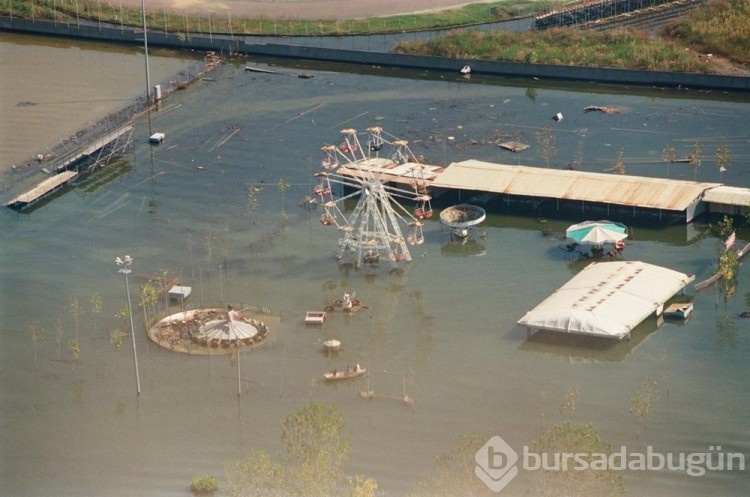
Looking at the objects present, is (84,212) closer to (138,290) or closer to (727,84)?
(138,290)

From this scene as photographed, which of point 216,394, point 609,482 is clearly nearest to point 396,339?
point 216,394

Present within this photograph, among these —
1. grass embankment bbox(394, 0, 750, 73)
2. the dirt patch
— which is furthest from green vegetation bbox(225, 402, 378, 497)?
the dirt patch

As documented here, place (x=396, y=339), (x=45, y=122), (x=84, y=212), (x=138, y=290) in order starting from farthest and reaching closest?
1. (x=45, y=122)
2. (x=84, y=212)
3. (x=138, y=290)
4. (x=396, y=339)

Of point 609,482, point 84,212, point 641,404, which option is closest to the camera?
point 609,482

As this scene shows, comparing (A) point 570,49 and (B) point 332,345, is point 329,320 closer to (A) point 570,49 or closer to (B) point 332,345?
(B) point 332,345

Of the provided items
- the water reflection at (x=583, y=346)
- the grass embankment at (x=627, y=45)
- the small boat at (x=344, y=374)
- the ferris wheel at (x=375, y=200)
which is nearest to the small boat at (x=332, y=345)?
the small boat at (x=344, y=374)

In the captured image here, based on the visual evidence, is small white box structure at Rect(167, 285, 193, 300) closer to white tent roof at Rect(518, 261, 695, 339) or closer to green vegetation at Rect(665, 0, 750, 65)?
white tent roof at Rect(518, 261, 695, 339)
